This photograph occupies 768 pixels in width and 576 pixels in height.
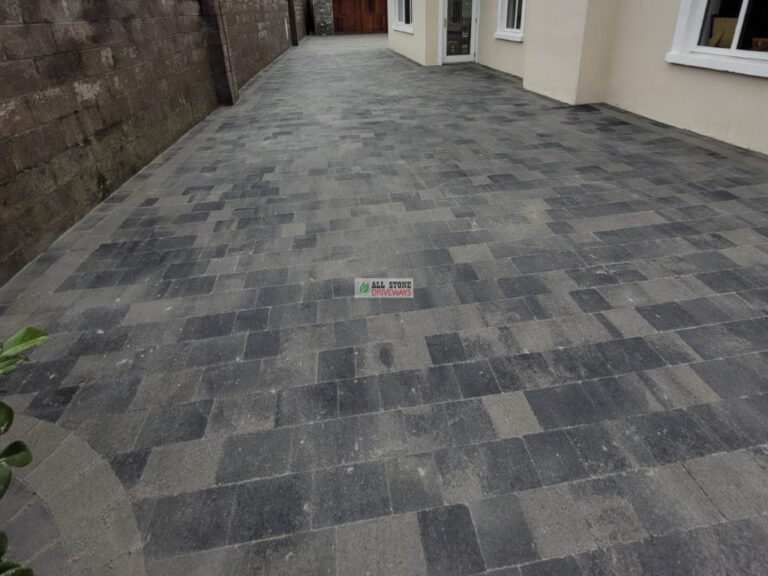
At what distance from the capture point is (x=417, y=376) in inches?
87.2

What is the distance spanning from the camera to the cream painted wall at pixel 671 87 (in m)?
4.78

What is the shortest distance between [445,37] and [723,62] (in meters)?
8.41

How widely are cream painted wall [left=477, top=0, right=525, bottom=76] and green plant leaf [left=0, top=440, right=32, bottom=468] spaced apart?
10629 mm

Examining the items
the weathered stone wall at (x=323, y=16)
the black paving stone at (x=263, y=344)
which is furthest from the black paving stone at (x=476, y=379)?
the weathered stone wall at (x=323, y=16)

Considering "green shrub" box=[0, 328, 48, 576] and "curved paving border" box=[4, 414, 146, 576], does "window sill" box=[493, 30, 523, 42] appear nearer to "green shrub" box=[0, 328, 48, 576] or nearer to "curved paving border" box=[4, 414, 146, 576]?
"curved paving border" box=[4, 414, 146, 576]

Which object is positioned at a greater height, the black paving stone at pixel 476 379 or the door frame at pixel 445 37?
the door frame at pixel 445 37

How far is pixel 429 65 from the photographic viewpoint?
39.8 feet

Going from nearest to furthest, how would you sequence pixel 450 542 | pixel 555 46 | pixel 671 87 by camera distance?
pixel 450 542 < pixel 671 87 < pixel 555 46

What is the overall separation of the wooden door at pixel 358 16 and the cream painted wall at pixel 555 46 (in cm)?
Answer: 2093

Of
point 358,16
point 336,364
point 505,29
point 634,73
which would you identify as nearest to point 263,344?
point 336,364

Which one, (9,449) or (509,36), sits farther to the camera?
(509,36)

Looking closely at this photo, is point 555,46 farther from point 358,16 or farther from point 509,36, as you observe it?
point 358,16

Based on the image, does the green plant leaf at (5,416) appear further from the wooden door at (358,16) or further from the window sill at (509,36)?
the wooden door at (358,16)

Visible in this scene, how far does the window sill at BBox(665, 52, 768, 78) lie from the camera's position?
4570mm
